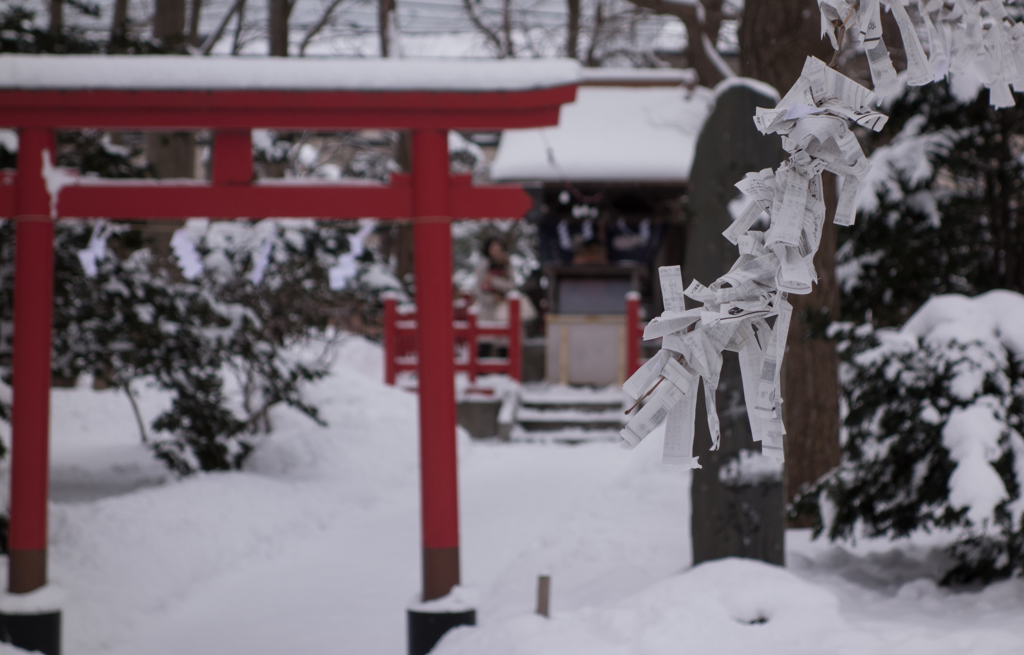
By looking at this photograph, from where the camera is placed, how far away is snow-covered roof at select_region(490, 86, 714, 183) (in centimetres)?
1310

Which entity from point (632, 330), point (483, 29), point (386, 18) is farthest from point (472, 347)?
point (483, 29)

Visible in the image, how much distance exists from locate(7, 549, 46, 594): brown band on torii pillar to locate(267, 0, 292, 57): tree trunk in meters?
9.49

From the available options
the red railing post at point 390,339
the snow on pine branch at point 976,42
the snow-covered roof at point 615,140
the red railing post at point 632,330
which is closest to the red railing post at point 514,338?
the red railing post at point 632,330

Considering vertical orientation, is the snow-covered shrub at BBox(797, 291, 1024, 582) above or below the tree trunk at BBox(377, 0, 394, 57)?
below

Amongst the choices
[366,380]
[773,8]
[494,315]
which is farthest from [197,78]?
[494,315]

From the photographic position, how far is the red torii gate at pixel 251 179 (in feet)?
14.8

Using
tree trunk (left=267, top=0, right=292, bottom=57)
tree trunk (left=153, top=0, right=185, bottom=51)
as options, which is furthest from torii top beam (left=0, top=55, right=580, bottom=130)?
tree trunk (left=267, top=0, right=292, bottom=57)

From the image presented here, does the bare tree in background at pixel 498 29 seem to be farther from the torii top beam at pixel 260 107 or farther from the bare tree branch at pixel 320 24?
the torii top beam at pixel 260 107

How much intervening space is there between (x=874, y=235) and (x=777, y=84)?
1.38m

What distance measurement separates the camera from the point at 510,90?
4.50 m

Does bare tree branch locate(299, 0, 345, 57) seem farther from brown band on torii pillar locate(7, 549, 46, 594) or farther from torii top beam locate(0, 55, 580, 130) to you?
brown band on torii pillar locate(7, 549, 46, 594)

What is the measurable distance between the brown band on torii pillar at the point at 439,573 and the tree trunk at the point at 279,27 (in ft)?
32.3

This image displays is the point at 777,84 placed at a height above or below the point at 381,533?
above

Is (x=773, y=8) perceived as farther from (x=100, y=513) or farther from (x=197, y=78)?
(x=100, y=513)
